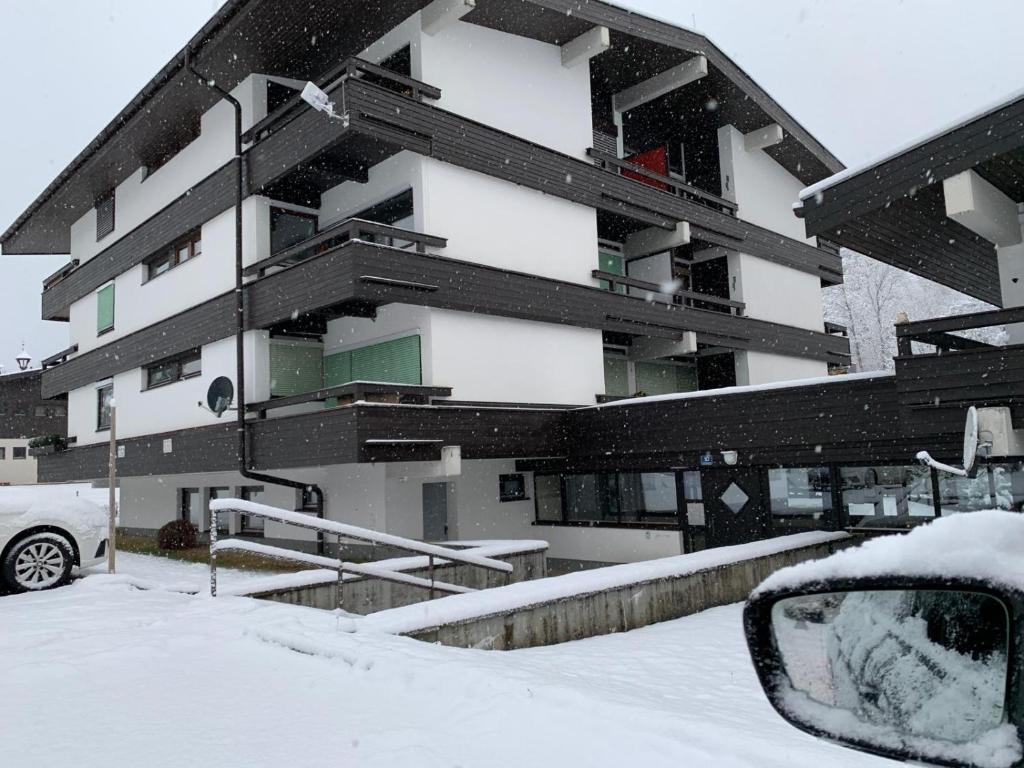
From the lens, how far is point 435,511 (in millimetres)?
19578

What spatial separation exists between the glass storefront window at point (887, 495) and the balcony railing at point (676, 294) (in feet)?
23.0

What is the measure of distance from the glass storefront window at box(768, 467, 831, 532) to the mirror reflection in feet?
52.4

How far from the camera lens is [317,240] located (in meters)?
16.2

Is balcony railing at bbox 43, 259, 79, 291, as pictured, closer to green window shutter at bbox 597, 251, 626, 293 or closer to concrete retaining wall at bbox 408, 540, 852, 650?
green window shutter at bbox 597, 251, 626, 293

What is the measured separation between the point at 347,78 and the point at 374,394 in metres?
6.19

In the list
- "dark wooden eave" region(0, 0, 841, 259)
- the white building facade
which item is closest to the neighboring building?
"dark wooden eave" region(0, 0, 841, 259)

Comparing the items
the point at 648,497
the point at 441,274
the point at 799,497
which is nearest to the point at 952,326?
the point at 799,497

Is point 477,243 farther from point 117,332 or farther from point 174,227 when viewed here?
point 117,332

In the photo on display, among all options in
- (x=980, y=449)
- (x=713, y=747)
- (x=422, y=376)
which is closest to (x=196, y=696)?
(x=713, y=747)

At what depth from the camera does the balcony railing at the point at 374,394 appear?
1532cm

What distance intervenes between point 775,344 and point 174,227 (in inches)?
708

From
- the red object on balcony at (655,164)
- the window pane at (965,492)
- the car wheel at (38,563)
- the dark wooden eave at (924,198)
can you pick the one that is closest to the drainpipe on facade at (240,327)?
the car wheel at (38,563)

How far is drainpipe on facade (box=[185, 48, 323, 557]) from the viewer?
58.4ft

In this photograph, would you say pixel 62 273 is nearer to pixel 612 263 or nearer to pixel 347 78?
pixel 347 78
